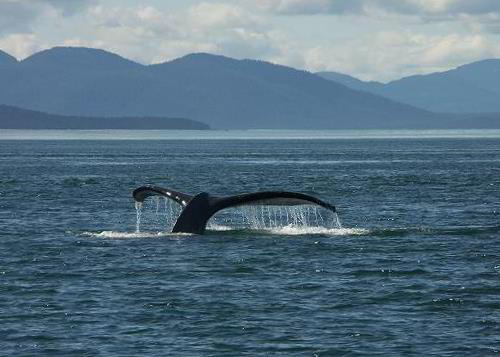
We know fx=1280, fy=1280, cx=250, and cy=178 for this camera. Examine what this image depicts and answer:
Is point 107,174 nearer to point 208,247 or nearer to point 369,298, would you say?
point 208,247

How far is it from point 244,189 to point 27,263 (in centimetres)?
3615

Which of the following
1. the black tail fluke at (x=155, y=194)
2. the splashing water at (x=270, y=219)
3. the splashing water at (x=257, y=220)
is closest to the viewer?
the black tail fluke at (x=155, y=194)

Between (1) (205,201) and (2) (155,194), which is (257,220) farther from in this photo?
(2) (155,194)

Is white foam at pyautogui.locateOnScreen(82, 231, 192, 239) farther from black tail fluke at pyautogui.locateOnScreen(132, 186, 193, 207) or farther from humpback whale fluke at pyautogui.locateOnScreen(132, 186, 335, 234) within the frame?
black tail fluke at pyautogui.locateOnScreen(132, 186, 193, 207)

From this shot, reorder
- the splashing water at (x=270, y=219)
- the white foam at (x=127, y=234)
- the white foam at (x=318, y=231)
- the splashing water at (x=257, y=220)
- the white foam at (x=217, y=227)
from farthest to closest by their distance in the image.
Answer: the splashing water at (x=270, y=219) < the splashing water at (x=257, y=220) < the white foam at (x=217, y=227) < the white foam at (x=318, y=231) < the white foam at (x=127, y=234)

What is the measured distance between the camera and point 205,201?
3244 centimetres

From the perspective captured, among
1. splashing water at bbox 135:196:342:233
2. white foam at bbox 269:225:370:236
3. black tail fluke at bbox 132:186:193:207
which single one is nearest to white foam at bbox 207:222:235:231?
splashing water at bbox 135:196:342:233

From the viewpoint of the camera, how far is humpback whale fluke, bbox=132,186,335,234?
29.3m

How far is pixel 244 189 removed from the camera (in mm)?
66500

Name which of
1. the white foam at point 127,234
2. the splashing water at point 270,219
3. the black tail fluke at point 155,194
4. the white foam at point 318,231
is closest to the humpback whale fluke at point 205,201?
the black tail fluke at point 155,194

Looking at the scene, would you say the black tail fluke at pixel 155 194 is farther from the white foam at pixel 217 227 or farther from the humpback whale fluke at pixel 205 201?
the white foam at pixel 217 227

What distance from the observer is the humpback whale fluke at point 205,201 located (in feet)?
96.2

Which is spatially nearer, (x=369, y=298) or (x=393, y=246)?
(x=369, y=298)

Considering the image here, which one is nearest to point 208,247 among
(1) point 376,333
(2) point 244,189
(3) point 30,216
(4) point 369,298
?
(4) point 369,298
